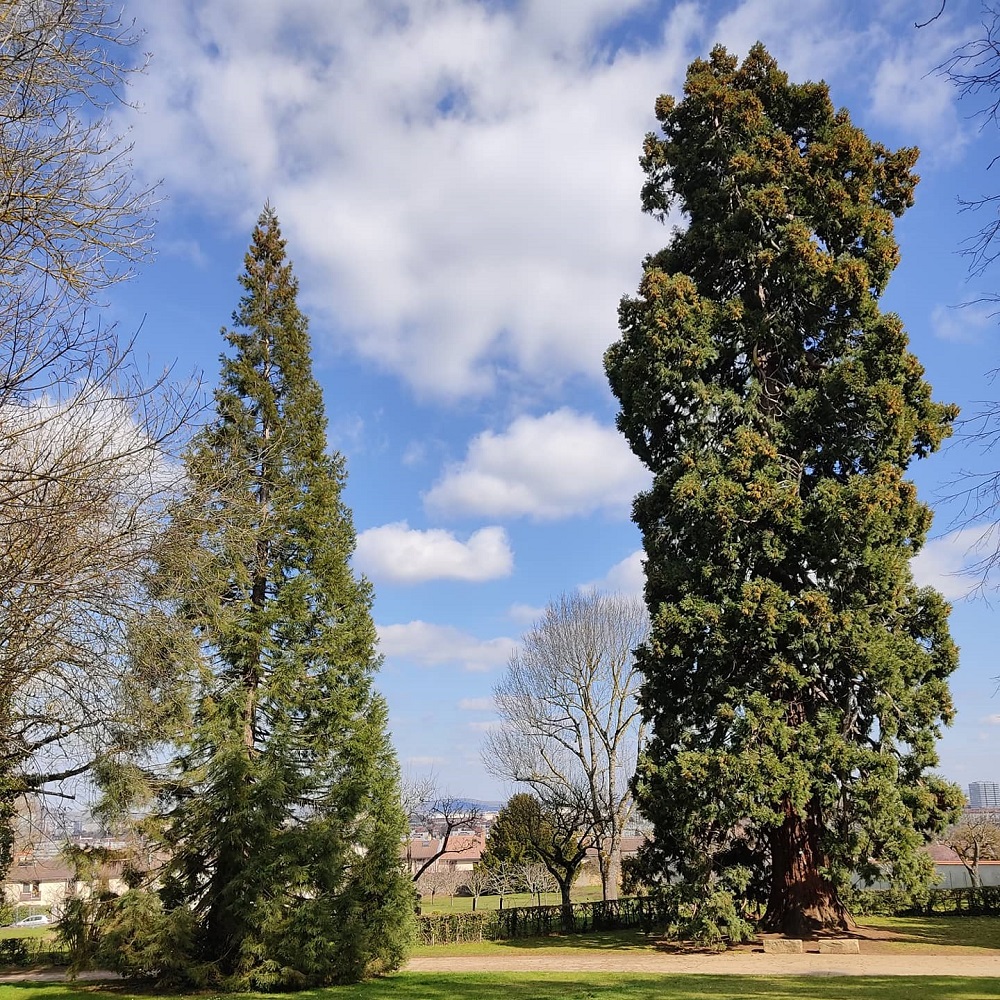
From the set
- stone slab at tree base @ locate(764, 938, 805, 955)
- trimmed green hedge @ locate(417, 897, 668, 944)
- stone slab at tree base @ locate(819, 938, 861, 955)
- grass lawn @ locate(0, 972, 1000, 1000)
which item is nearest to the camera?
grass lawn @ locate(0, 972, 1000, 1000)

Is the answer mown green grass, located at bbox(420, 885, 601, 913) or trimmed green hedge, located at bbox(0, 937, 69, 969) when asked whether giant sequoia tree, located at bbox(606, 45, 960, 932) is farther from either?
mown green grass, located at bbox(420, 885, 601, 913)

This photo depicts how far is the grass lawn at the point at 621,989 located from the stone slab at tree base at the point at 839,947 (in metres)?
2.84

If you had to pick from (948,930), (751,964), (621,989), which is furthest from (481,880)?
(621,989)

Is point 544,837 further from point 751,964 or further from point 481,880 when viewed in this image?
point 751,964

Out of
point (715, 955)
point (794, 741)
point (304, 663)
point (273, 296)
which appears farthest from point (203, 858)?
point (273, 296)

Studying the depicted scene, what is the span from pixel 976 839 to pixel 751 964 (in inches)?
795

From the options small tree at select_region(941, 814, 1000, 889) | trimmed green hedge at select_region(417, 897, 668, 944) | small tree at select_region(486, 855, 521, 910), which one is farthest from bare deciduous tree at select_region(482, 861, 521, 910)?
small tree at select_region(941, 814, 1000, 889)

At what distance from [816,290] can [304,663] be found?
508 inches

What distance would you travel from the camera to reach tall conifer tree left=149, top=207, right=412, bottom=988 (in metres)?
13.9

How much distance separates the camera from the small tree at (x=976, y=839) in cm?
2895

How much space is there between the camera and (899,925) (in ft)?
57.2

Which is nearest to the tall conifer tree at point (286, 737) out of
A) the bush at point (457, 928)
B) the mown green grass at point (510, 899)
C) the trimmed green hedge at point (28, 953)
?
the bush at point (457, 928)

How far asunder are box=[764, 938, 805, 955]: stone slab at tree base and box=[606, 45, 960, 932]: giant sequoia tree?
645 mm

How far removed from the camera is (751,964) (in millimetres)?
12742
